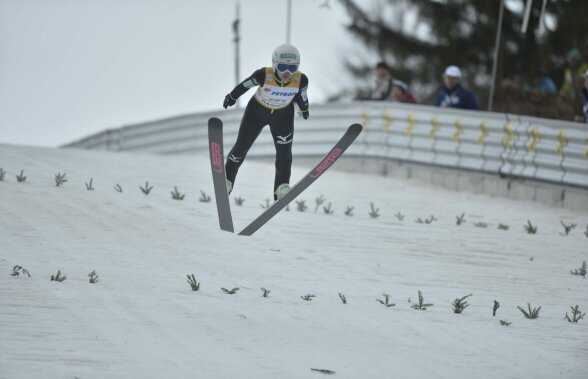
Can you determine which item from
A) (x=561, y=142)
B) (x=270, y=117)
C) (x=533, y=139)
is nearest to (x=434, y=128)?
(x=533, y=139)

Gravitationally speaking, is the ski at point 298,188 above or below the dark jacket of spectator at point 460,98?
below

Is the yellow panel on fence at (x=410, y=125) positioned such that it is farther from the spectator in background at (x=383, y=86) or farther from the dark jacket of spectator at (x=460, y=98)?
the dark jacket of spectator at (x=460, y=98)

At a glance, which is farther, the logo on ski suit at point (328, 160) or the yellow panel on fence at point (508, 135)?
the yellow panel on fence at point (508, 135)

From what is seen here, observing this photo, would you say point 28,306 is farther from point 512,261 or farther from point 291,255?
point 512,261

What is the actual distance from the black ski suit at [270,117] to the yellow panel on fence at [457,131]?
7.13 metres

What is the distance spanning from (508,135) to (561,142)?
41.2 inches

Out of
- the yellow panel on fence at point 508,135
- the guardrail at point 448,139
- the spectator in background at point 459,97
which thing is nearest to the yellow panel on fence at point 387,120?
the guardrail at point 448,139

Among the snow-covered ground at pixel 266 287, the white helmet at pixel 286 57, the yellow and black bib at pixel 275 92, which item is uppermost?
the white helmet at pixel 286 57

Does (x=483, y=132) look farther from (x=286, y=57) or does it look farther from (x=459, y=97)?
(x=286, y=57)

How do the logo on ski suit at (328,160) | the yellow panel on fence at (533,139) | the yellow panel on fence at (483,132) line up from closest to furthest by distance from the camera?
1. the logo on ski suit at (328,160)
2. the yellow panel on fence at (533,139)
3. the yellow panel on fence at (483,132)

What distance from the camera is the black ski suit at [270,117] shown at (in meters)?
11.2

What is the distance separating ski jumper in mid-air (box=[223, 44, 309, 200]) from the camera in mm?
10966

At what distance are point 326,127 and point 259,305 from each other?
1153cm

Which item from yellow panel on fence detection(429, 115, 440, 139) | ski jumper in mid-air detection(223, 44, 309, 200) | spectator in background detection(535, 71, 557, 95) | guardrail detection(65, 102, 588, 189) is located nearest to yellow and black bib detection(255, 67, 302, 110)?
ski jumper in mid-air detection(223, 44, 309, 200)
